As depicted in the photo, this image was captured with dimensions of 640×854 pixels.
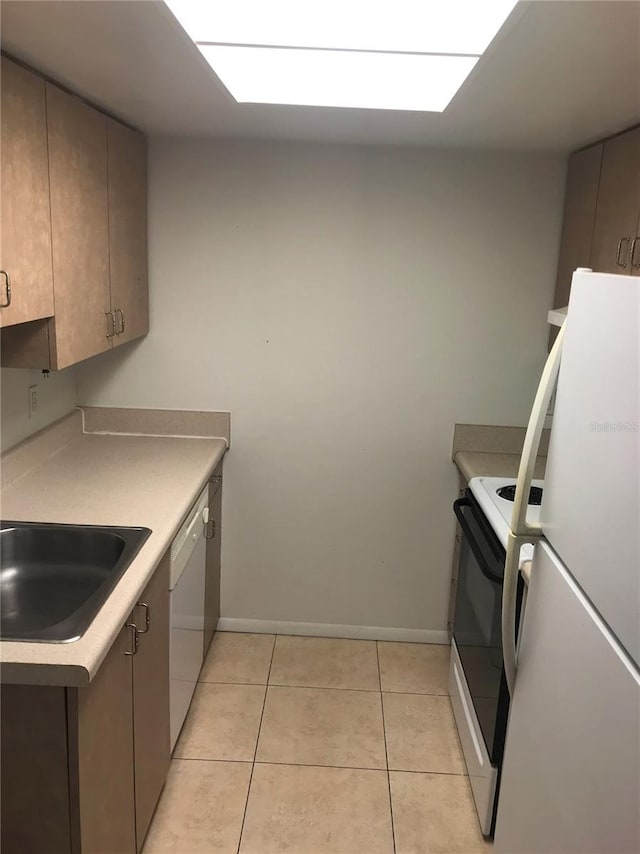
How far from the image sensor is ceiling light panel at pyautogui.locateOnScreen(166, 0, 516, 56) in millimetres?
1283

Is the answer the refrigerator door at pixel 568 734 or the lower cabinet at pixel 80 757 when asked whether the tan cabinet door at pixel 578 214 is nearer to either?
the refrigerator door at pixel 568 734

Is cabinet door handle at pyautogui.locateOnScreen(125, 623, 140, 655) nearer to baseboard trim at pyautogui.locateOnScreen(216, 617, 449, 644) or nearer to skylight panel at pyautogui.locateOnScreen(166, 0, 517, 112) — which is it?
skylight panel at pyautogui.locateOnScreen(166, 0, 517, 112)

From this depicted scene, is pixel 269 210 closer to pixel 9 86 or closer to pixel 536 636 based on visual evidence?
pixel 9 86

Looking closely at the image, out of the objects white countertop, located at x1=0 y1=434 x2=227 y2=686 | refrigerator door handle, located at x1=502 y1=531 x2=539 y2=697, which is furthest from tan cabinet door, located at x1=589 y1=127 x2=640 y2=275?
white countertop, located at x1=0 y1=434 x2=227 y2=686

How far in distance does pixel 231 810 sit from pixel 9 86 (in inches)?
86.6

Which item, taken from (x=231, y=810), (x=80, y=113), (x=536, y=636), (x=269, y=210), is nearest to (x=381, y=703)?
(x=231, y=810)

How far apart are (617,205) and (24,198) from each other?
1.79 meters

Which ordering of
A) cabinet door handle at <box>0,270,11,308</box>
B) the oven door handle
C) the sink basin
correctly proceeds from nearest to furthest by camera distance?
1. cabinet door handle at <box>0,270,11,308</box>
2. the sink basin
3. the oven door handle

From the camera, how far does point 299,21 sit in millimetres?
1368

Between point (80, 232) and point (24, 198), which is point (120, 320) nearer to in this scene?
point (80, 232)

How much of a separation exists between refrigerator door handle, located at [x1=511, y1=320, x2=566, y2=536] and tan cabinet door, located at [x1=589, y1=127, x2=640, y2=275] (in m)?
0.77

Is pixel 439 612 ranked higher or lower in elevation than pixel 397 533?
lower

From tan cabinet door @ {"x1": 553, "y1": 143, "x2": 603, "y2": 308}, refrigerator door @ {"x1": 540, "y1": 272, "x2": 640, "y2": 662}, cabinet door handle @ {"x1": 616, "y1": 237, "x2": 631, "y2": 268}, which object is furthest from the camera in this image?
tan cabinet door @ {"x1": 553, "y1": 143, "x2": 603, "y2": 308}

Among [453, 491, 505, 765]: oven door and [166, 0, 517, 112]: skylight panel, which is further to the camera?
[453, 491, 505, 765]: oven door
